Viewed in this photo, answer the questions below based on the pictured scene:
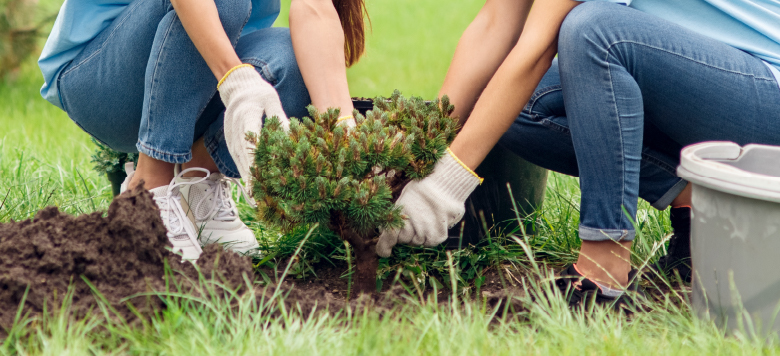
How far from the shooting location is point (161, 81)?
1.68 m

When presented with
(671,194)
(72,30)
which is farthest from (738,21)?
(72,30)

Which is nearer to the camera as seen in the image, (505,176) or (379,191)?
Result: (379,191)

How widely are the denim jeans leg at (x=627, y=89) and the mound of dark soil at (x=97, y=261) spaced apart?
840 mm

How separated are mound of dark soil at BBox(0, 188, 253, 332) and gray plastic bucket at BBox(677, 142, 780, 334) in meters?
0.99

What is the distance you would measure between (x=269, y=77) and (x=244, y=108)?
261mm

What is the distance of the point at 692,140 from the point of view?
1.56 metres

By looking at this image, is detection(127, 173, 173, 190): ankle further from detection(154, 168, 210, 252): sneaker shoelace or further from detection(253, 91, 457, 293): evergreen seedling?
detection(253, 91, 457, 293): evergreen seedling

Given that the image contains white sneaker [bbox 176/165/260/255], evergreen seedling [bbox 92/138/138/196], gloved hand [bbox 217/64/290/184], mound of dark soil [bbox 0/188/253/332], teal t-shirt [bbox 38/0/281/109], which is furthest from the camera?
evergreen seedling [bbox 92/138/138/196]

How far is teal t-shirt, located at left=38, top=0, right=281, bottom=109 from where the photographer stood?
1.82 metres

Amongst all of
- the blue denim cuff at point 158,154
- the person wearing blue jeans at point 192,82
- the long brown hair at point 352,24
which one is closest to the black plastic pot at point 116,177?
the person wearing blue jeans at point 192,82

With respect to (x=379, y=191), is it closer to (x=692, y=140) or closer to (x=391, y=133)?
(x=391, y=133)

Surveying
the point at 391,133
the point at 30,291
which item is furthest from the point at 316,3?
the point at 30,291

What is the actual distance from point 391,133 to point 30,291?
82 centimetres

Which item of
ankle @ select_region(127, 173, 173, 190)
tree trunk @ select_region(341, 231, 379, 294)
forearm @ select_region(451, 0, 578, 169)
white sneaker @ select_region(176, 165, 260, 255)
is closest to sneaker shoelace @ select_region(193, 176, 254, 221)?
white sneaker @ select_region(176, 165, 260, 255)
